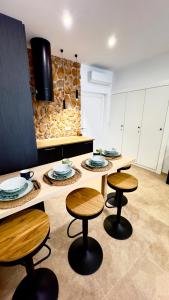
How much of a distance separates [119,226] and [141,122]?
2.54 metres

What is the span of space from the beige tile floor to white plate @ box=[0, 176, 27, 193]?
942 mm

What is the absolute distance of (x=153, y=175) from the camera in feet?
10.0

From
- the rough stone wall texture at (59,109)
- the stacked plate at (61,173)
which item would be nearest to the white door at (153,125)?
the rough stone wall texture at (59,109)

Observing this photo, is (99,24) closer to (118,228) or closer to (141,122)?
(141,122)

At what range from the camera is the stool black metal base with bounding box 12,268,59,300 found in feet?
3.36

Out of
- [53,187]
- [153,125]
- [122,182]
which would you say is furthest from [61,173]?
[153,125]

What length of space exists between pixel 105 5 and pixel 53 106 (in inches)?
72.9

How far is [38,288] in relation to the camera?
1069 millimetres

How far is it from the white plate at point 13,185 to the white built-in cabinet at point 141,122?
3.05m

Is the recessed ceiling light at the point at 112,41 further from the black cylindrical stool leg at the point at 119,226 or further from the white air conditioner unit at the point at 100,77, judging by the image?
the black cylindrical stool leg at the point at 119,226

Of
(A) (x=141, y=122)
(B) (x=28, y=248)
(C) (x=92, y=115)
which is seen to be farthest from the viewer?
(C) (x=92, y=115)

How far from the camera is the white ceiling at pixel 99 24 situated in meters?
1.46

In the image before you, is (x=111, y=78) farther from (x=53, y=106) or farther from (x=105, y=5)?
(x=105, y=5)

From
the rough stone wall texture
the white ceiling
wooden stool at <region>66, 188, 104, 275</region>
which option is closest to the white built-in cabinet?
the white ceiling
